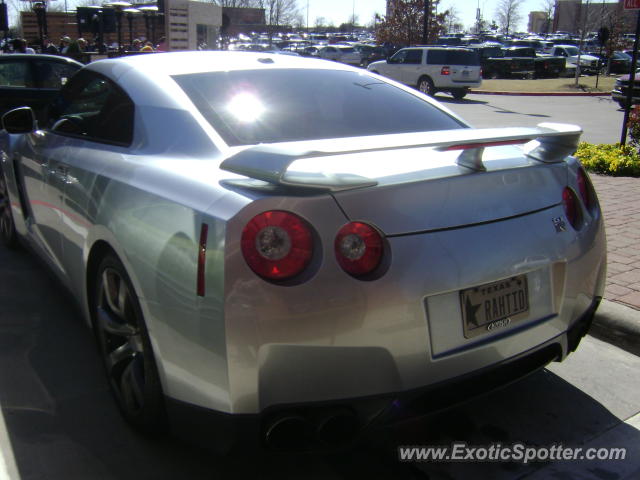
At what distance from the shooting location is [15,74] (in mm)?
8633

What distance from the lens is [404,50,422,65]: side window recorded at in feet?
79.5

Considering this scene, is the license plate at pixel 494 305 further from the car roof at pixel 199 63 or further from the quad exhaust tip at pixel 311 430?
the car roof at pixel 199 63

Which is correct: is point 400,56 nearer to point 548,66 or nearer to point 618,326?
point 548,66

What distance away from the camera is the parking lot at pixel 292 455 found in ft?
8.47

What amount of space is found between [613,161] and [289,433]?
23.6ft

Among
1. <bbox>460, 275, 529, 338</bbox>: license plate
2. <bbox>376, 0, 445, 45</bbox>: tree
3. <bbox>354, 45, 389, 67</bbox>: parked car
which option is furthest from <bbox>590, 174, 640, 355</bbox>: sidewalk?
<bbox>354, 45, 389, 67</bbox>: parked car

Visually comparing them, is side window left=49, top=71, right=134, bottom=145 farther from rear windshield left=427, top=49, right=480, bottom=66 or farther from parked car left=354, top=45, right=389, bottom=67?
parked car left=354, top=45, right=389, bottom=67

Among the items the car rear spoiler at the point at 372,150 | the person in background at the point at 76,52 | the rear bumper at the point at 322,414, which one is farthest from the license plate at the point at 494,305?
the person in background at the point at 76,52

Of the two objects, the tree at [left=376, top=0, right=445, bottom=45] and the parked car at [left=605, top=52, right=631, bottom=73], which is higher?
the tree at [left=376, top=0, right=445, bottom=45]

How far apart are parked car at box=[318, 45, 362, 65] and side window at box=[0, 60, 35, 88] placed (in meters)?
33.8

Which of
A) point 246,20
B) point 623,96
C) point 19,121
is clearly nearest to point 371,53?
point 623,96

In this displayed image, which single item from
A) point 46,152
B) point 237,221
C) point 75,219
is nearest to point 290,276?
point 237,221

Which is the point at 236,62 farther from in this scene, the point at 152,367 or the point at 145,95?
the point at 152,367

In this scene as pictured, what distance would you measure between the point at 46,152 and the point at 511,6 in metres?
98.7
